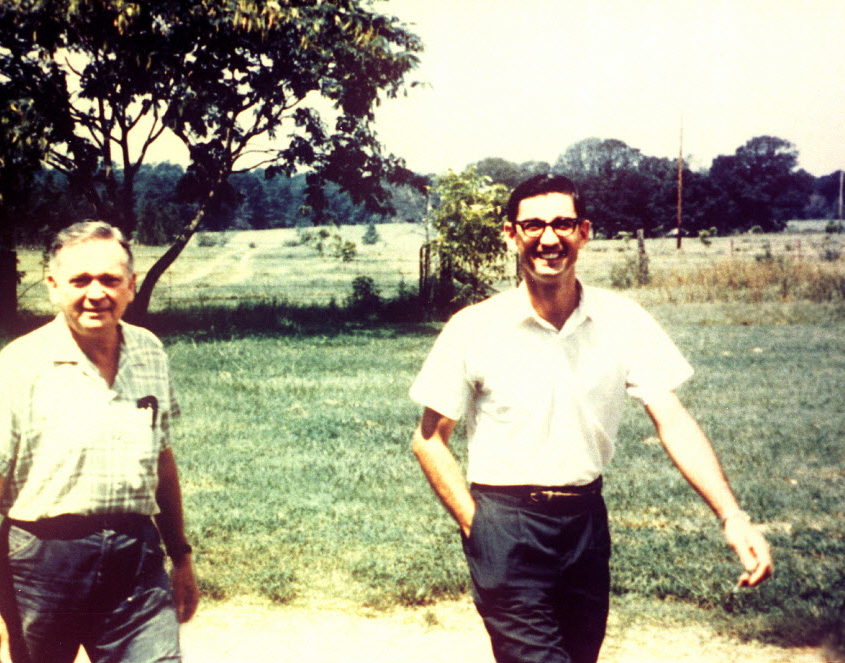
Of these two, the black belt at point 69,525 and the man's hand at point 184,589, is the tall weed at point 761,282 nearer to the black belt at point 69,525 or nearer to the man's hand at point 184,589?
the man's hand at point 184,589

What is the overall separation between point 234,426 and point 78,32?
1031 cm

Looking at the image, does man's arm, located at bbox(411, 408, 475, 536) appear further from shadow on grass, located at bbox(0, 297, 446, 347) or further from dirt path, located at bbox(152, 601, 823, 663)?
shadow on grass, located at bbox(0, 297, 446, 347)

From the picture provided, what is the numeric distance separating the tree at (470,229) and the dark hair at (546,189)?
15.0 metres

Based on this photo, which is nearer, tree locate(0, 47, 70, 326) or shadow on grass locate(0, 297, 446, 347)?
tree locate(0, 47, 70, 326)

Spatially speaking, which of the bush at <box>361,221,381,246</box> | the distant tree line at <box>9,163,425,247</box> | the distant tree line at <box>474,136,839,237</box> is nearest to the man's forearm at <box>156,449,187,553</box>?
the distant tree line at <box>9,163,425,247</box>

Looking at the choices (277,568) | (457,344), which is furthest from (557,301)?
(277,568)

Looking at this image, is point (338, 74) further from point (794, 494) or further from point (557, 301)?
point (557, 301)

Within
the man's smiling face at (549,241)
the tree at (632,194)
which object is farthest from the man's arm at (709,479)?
the tree at (632,194)

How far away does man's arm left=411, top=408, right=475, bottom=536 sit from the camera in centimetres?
283

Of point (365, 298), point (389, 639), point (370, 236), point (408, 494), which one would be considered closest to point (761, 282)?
point (365, 298)

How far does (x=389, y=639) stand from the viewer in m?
4.63

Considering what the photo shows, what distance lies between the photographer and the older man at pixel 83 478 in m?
2.62

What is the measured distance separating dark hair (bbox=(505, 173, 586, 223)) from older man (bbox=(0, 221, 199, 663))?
1.21 metres

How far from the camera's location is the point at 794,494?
6984mm
